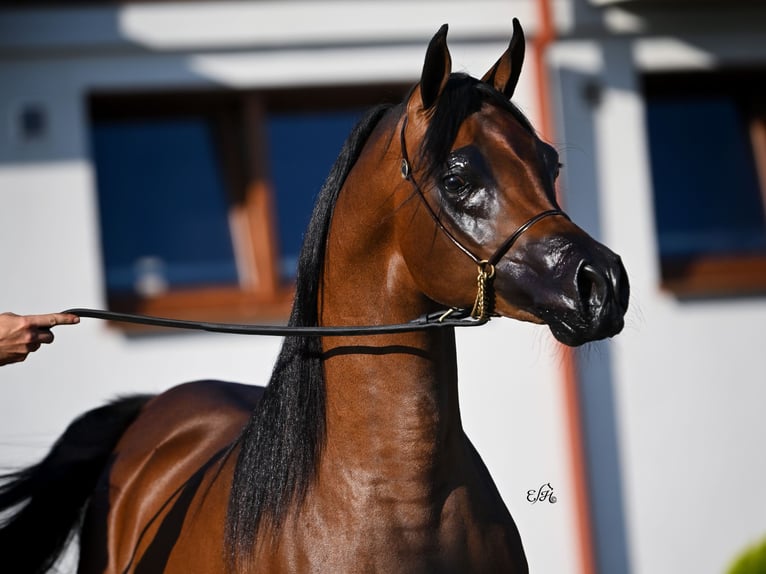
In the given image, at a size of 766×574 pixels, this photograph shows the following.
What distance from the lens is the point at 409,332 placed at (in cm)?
256

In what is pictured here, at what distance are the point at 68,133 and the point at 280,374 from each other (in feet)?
12.6

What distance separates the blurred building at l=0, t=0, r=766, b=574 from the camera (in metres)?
6.11

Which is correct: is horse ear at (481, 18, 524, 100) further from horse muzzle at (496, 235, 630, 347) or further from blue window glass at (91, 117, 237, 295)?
blue window glass at (91, 117, 237, 295)

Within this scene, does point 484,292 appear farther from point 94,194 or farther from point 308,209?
point 308,209

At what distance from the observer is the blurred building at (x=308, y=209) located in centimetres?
611

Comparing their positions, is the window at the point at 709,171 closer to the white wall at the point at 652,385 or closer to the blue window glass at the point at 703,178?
the blue window glass at the point at 703,178

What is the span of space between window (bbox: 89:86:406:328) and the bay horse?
3619 mm

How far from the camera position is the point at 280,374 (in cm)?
275

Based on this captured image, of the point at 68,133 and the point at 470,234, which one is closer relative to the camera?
the point at 470,234

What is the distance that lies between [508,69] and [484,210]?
538 millimetres

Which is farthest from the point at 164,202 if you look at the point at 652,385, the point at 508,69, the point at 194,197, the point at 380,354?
the point at 380,354

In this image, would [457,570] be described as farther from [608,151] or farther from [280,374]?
[608,151]

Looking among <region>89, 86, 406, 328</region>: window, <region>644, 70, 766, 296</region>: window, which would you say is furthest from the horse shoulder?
<region>644, 70, 766, 296</region>: window

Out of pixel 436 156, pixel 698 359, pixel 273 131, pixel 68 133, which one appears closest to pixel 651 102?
pixel 698 359
